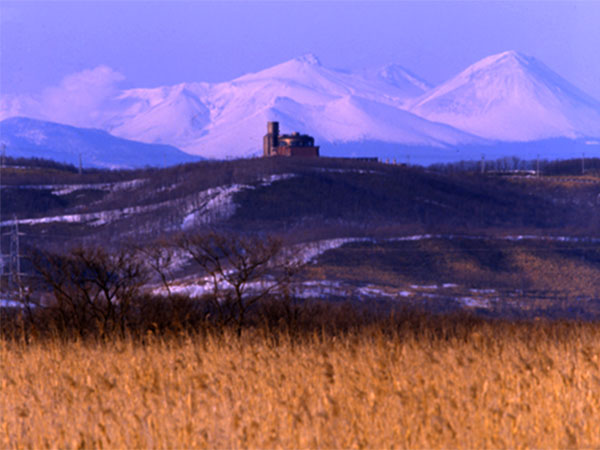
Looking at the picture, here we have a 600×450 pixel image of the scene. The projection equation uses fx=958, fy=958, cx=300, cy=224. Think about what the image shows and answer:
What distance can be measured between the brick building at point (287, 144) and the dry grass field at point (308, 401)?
113225 mm

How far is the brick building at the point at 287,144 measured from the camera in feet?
400

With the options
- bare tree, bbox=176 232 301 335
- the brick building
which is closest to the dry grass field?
bare tree, bbox=176 232 301 335

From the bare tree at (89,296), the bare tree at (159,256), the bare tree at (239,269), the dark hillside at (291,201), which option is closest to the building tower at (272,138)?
the dark hillside at (291,201)

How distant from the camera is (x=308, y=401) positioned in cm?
663

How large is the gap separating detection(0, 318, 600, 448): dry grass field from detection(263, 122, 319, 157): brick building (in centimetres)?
11323

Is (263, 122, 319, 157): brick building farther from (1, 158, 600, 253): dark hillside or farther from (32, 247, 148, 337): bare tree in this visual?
(32, 247, 148, 337): bare tree

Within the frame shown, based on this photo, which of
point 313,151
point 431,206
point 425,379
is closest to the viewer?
point 425,379

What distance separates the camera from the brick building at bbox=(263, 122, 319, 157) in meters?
122

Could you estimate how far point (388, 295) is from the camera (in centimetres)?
4747

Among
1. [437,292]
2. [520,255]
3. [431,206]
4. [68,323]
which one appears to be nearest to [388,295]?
[437,292]

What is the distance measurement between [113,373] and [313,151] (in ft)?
378

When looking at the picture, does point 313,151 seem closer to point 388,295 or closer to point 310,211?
point 310,211

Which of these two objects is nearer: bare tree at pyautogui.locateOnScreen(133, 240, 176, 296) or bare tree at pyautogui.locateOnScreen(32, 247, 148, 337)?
bare tree at pyautogui.locateOnScreen(32, 247, 148, 337)

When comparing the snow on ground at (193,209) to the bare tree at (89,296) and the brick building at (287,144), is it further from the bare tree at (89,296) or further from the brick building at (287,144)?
the bare tree at (89,296)
